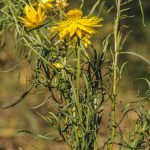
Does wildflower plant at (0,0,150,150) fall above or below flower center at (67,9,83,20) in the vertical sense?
below

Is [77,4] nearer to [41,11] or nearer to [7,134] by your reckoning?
[7,134]

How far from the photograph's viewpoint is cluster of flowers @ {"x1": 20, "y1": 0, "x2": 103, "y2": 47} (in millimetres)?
915

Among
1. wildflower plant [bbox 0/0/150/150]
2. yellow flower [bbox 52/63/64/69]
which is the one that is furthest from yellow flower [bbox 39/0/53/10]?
yellow flower [bbox 52/63/64/69]

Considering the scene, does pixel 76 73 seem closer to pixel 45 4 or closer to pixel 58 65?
pixel 58 65

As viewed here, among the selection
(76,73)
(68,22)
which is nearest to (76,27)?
(68,22)

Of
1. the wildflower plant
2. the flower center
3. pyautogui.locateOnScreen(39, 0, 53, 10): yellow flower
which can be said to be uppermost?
pyautogui.locateOnScreen(39, 0, 53, 10): yellow flower

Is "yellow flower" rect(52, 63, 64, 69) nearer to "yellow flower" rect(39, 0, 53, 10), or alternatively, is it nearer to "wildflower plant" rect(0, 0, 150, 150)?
"wildflower plant" rect(0, 0, 150, 150)

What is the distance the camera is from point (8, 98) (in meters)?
2.54

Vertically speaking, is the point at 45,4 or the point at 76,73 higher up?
the point at 45,4

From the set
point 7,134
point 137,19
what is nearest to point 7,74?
point 7,134

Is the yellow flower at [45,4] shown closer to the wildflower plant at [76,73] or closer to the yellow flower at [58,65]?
the wildflower plant at [76,73]

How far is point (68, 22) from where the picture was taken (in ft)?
3.06

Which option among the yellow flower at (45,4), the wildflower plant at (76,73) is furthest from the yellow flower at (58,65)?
the yellow flower at (45,4)

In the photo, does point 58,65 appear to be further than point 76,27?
Yes
